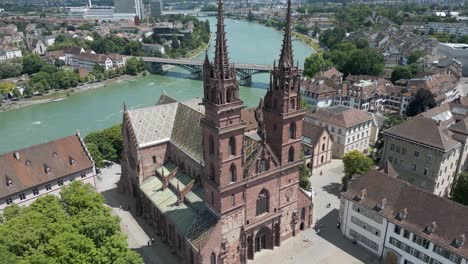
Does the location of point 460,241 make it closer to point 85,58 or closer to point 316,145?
point 316,145

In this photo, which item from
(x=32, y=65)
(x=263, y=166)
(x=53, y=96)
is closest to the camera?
(x=263, y=166)

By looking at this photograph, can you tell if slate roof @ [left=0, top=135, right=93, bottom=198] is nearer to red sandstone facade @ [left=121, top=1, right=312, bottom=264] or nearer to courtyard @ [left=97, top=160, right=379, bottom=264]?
courtyard @ [left=97, top=160, right=379, bottom=264]

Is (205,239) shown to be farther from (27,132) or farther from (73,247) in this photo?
(27,132)

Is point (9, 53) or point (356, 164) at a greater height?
point (9, 53)

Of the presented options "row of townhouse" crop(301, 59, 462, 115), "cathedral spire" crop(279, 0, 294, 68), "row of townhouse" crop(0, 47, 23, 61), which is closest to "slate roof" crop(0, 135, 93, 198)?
"cathedral spire" crop(279, 0, 294, 68)

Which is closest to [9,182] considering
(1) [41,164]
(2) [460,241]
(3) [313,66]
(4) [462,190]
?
(1) [41,164]

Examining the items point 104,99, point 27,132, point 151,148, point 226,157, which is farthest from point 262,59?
point 226,157

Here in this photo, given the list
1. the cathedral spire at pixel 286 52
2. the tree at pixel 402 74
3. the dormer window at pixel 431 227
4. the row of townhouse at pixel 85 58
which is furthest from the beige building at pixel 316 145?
Result: the row of townhouse at pixel 85 58
